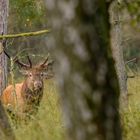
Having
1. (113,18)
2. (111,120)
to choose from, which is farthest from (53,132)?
(113,18)

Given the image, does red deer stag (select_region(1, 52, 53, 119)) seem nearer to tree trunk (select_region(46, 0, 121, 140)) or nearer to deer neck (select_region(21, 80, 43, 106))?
deer neck (select_region(21, 80, 43, 106))

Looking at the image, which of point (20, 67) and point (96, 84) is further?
point (20, 67)

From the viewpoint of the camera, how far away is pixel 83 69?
314 centimetres

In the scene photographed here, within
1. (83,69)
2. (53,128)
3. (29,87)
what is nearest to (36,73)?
(29,87)

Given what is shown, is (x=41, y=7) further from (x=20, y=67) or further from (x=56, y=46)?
(x=56, y=46)

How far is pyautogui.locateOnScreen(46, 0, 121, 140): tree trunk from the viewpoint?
314 centimetres

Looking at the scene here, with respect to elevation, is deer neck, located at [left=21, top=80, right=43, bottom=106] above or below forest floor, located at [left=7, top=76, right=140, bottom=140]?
above

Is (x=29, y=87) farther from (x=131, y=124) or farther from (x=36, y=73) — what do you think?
(x=131, y=124)

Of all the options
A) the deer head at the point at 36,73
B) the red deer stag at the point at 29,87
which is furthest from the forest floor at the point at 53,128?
the deer head at the point at 36,73

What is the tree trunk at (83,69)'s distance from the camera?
10.3ft

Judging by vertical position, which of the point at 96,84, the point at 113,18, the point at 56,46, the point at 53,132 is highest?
the point at 113,18

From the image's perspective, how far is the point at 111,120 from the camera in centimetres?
320

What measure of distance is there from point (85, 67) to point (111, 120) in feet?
1.04

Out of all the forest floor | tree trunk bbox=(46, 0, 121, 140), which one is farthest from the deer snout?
tree trunk bbox=(46, 0, 121, 140)
